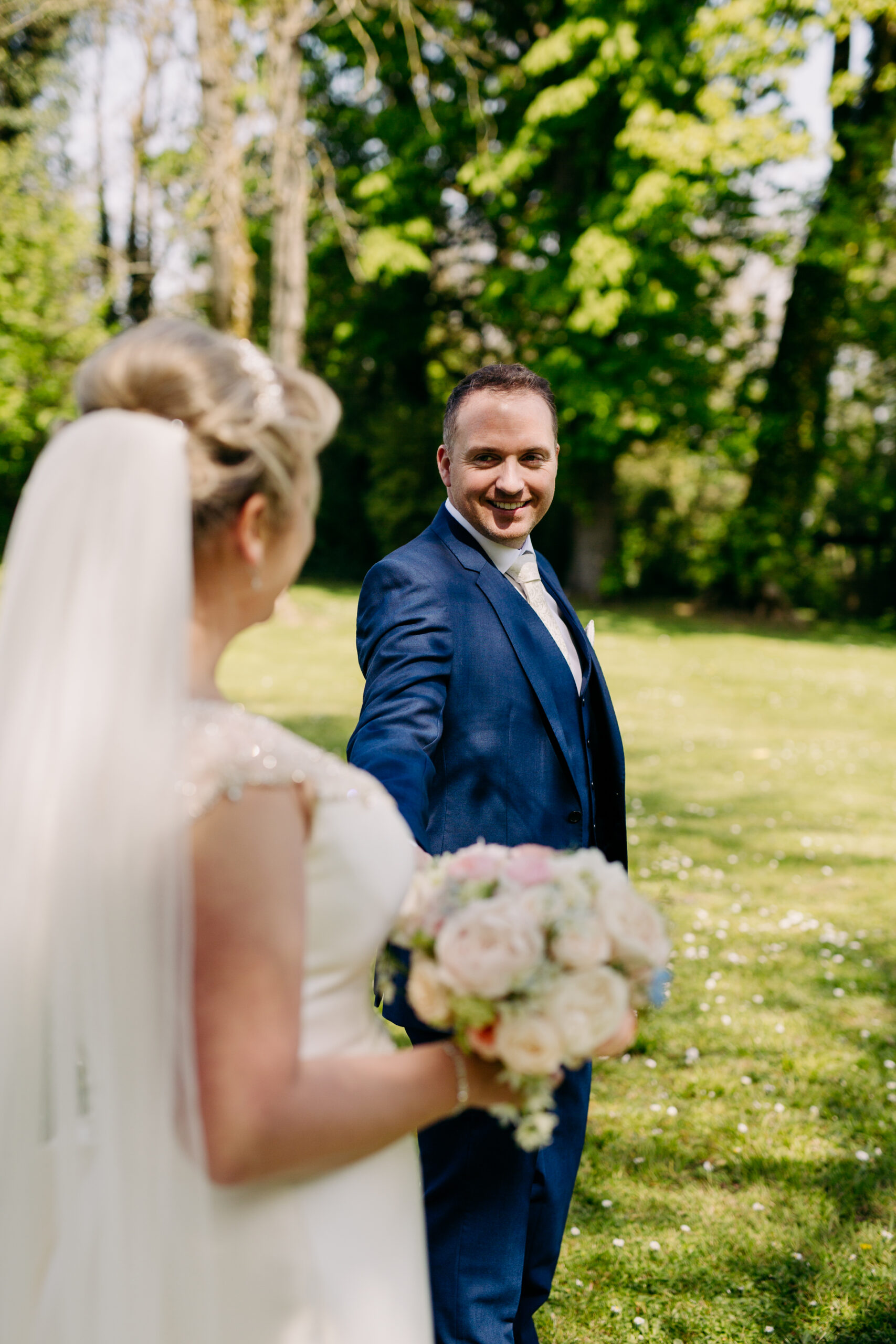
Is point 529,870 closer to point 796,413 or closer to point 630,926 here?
point 630,926

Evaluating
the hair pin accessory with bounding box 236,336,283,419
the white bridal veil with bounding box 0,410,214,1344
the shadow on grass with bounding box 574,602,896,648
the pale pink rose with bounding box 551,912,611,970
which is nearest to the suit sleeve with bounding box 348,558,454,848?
the pale pink rose with bounding box 551,912,611,970

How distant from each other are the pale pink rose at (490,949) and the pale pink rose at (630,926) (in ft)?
0.39

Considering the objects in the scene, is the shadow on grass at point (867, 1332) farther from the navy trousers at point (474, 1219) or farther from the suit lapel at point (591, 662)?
the suit lapel at point (591, 662)

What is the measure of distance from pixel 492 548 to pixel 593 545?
22.7 m

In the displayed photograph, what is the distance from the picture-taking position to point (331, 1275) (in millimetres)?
1680

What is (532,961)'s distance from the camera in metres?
1.57

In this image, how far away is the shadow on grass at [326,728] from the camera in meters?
10.1

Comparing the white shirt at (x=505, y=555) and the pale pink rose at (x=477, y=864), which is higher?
the white shirt at (x=505, y=555)

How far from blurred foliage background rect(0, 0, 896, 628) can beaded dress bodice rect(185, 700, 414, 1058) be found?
14.4 meters

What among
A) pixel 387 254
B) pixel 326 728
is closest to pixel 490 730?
pixel 326 728

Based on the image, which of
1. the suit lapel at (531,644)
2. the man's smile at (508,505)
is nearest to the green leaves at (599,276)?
the man's smile at (508,505)

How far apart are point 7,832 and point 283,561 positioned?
57 cm

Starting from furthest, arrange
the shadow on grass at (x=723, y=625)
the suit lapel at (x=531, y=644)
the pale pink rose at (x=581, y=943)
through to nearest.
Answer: the shadow on grass at (x=723, y=625), the suit lapel at (x=531, y=644), the pale pink rose at (x=581, y=943)

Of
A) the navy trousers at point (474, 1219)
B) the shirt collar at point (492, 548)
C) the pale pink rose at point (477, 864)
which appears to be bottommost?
the navy trousers at point (474, 1219)
